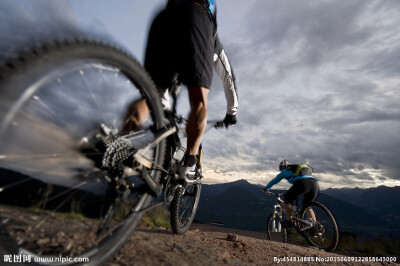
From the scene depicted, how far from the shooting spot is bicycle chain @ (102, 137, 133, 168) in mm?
1442

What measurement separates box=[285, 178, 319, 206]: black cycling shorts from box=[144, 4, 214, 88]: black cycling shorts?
19.4 ft

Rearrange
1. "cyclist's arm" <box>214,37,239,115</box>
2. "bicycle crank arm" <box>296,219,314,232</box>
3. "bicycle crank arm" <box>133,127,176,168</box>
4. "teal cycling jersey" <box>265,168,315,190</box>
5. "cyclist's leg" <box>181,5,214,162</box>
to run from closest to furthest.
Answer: "bicycle crank arm" <box>133,127,176,168</box>, "cyclist's leg" <box>181,5,214,162</box>, "cyclist's arm" <box>214,37,239,115</box>, "bicycle crank arm" <box>296,219,314,232</box>, "teal cycling jersey" <box>265,168,315,190</box>

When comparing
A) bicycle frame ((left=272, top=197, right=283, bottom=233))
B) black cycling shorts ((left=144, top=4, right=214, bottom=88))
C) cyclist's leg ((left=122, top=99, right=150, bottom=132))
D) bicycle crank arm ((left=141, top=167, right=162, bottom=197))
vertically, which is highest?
black cycling shorts ((left=144, top=4, right=214, bottom=88))

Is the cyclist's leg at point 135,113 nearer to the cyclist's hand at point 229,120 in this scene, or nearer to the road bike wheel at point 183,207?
the road bike wheel at point 183,207

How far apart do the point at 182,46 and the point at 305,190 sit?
6.28 meters

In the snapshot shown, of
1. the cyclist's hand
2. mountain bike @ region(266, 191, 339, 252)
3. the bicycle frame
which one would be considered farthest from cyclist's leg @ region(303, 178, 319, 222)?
the cyclist's hand

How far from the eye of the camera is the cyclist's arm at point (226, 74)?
266 centimetres

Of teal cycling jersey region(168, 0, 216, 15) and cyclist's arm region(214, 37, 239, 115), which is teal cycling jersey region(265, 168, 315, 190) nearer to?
cyclist's arm region(214, 37, 239, 115)

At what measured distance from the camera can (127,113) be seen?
1.87 meters

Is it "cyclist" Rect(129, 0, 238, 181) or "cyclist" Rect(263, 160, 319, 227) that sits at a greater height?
"cyclist" Rect(129, 0, 238, 181)

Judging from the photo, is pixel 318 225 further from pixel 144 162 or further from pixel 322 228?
pixel 144 162

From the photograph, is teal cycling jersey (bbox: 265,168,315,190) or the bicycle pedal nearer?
the bicycle pedal

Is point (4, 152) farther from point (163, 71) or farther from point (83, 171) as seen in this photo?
point (163, 71)

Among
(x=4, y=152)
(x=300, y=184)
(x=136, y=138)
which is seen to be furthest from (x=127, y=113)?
(x=300, y=184)
